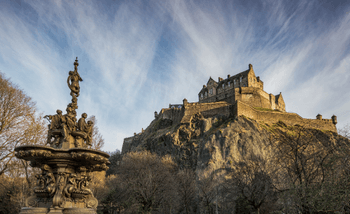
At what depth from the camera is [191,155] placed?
139ft

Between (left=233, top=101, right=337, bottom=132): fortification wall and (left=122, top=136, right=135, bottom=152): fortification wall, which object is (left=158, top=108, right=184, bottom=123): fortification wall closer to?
(left=233, top=101, right=337, bottom=132): fortification wall

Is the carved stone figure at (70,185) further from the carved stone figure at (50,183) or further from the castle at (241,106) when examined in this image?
the castle at (241,106)

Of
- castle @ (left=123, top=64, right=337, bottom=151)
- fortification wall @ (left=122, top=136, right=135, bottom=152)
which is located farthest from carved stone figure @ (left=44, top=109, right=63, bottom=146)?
fortification wall @ (left=122, top=136, right=135, bottom=152)

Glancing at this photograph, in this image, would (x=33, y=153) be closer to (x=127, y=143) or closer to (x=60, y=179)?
(x=60, y=179)

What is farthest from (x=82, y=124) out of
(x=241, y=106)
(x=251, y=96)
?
(x=251, y=96)

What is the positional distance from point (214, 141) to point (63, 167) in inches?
1395

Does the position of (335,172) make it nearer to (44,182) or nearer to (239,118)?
(44,182)

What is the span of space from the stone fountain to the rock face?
31.4 metres

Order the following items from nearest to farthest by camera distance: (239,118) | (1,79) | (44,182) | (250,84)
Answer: (44,182) < (1,79) < (239,118) < (250,84)

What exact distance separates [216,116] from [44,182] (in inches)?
1710

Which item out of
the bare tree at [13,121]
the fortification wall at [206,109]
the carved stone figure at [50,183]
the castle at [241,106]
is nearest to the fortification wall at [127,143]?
the castle at [241,106]

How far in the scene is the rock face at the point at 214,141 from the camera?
126 feet

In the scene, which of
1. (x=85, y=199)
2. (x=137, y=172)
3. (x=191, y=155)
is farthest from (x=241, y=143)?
(x=85, y=199)

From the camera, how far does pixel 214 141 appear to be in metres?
40.7
